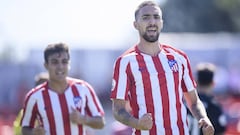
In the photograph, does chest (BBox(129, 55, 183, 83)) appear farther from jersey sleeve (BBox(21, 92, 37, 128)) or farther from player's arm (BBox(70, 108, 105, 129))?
jersey sleeve (BBox(21, 92, 37, 128))

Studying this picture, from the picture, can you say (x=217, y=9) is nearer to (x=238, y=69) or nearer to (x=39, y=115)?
(x=238, y=69)

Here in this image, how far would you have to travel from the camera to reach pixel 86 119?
9922 millimetres

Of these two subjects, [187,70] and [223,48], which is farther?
[223,48]

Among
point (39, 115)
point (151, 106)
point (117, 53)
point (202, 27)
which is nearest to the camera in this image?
point (151, 106)

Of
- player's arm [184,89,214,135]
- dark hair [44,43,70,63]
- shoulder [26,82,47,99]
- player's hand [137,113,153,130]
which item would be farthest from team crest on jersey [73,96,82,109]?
player's hand [137,113,153,130]

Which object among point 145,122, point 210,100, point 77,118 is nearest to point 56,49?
point 77,118

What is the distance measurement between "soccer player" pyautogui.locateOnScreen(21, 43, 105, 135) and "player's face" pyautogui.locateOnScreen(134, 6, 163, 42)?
58.7 inches

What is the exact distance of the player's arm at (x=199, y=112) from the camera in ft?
28.2

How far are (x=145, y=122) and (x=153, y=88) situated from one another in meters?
0.47

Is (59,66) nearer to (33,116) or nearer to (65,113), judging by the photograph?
(65,113)

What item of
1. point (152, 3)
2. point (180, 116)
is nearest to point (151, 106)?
point (180, 116)

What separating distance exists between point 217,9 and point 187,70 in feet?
208

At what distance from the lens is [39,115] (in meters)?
10.1

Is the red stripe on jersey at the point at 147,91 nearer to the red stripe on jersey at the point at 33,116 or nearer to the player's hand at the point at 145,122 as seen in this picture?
the player's hand at the point at 145,122
